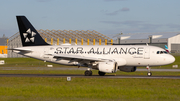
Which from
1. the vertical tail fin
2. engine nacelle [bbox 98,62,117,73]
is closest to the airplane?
engine nacelle [bbox 98,62,117,73]

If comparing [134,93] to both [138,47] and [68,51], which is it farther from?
[68,51]

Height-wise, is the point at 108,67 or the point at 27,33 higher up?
the point at 27,33

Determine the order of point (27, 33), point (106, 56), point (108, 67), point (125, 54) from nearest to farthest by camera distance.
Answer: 1. point (108, 67)
2. point (125, 54)
3. point (106, 56)
4. point (27, 33)

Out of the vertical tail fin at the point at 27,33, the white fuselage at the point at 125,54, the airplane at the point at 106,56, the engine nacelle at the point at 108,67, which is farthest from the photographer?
the vertical tail fin at the point at 27,33

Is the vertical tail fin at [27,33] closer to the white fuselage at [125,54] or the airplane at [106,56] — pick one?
the airplane at [106,56]

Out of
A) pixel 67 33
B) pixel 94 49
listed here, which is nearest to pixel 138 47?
pixel 94 49

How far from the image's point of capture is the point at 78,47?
135 feet

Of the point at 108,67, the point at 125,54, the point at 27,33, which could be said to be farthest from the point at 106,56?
the point at 27,33

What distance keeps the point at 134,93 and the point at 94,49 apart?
20.1 metres

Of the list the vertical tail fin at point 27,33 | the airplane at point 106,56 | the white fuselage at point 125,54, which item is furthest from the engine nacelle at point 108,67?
the vertical tail fin at point 27,33

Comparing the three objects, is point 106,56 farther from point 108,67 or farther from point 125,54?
point 108,67

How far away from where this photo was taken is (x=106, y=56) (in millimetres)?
39500

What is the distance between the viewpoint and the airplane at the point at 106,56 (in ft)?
125

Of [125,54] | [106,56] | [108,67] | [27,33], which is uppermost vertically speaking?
[27,33]
